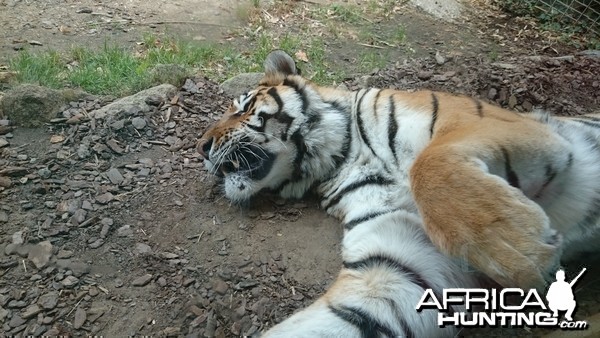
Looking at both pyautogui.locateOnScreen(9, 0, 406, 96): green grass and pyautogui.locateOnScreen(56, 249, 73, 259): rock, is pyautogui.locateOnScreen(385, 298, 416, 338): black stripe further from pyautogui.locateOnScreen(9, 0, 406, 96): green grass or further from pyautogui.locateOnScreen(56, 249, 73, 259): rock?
pyautogui.locateOnScreen(9, 0, 406, 96): green grass

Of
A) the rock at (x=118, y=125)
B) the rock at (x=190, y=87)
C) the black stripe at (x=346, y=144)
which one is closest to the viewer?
the black stripe at (x=346, y=144)

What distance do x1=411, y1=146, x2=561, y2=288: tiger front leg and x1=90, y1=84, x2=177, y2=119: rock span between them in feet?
6.36

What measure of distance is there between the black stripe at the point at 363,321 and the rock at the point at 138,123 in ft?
5.22

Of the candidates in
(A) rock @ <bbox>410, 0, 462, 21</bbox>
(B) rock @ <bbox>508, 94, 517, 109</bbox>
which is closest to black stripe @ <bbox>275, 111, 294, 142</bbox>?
(B) rock @ <bbox>508, 94, 517, 109</bbox>

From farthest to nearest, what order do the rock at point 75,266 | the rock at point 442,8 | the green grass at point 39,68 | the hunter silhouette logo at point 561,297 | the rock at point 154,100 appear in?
the rock at point 442,8 → the green grass at point 39,68 → the rock at point 154,100 → the rock at point 75,266 → the hunter silhouette logo at point 561,297

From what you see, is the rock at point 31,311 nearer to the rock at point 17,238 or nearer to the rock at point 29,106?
the rock at point 17,238

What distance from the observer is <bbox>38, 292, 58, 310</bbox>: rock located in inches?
89.2

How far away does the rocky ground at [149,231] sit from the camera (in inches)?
90.0

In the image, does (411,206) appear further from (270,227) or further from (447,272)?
(270,227)

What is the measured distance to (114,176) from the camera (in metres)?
2.99

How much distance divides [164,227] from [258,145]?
56cm

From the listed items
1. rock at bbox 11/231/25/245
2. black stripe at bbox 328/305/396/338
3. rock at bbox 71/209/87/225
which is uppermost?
black stripe at bbox 328/305/396/338

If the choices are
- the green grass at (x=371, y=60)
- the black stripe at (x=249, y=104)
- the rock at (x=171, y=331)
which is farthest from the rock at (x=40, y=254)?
the green grass at (x=371, y=60)

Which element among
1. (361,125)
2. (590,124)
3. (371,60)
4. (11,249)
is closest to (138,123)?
(11,249)
